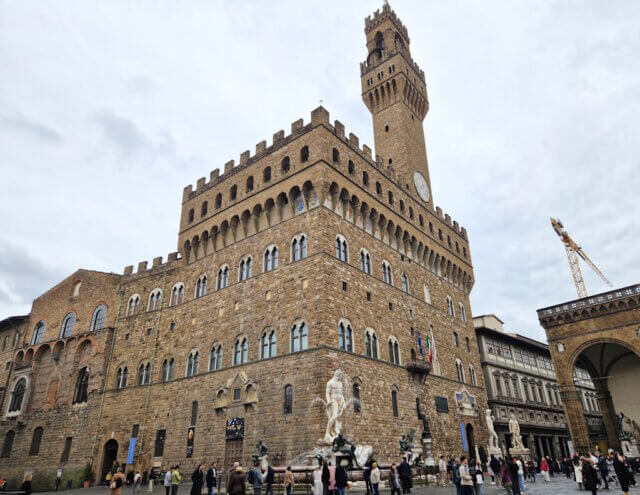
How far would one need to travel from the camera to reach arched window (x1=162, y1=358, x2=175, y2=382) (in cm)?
2827

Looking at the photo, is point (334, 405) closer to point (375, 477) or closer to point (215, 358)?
point (375, 477)

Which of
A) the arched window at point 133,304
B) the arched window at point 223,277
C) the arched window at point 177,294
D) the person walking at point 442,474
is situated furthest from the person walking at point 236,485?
the arched window at point 133,304

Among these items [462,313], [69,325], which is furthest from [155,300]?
[462,313]

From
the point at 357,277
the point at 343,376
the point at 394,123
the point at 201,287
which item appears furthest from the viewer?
the point at 394,123

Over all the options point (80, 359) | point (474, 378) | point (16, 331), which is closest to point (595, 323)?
point (474, 378)

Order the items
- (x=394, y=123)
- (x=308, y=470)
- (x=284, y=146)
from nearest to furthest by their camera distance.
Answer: (x=308, y=470)
(x=284, y=146)
(x=394, y=123)

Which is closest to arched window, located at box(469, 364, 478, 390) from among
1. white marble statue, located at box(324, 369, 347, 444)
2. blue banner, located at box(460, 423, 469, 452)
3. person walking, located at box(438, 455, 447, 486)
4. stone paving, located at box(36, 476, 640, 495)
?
blue banner, located at box(460, 423, 469, 452)

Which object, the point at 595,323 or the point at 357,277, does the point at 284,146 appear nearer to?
the point at 357,277

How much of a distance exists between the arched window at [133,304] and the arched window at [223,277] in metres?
8.04

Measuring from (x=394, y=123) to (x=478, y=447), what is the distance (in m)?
24.0

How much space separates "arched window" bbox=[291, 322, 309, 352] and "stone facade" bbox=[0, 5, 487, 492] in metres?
0.08

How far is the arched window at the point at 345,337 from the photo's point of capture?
22453 millimetres

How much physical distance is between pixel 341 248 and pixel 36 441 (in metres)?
25.2

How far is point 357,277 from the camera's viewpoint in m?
25.1
